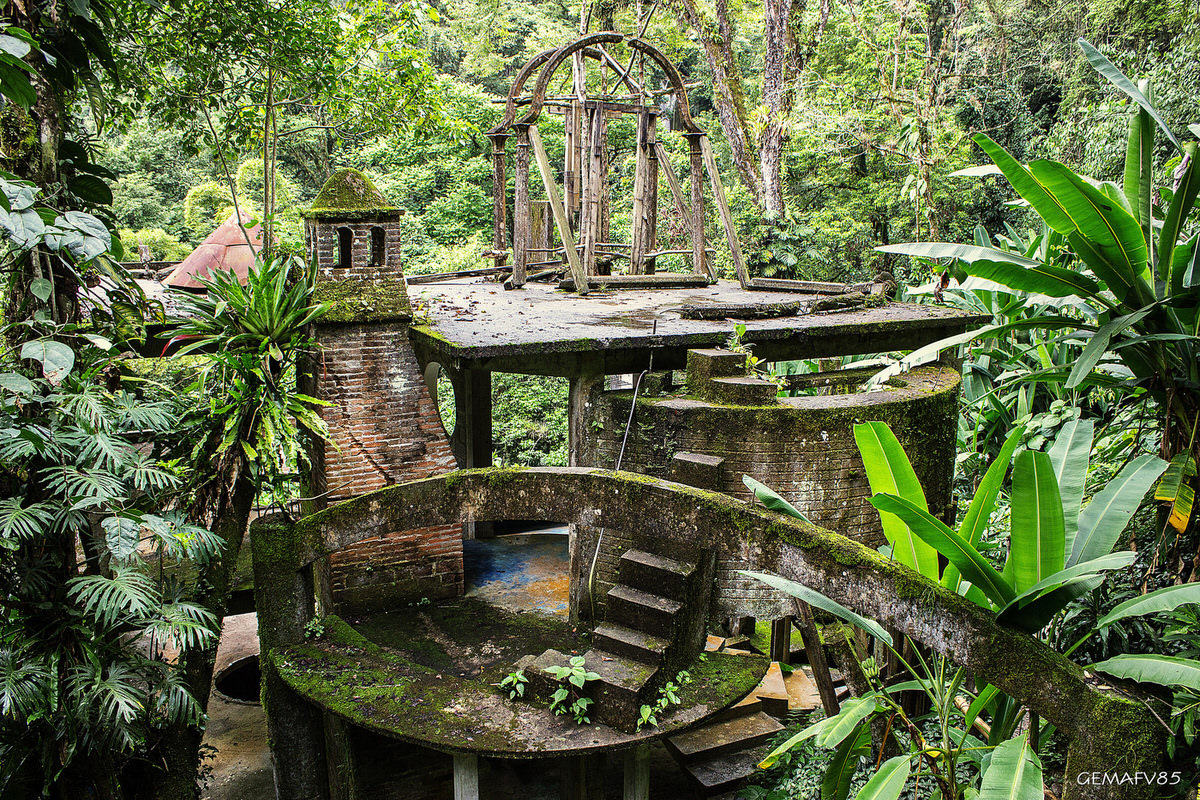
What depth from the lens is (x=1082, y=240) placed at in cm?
338

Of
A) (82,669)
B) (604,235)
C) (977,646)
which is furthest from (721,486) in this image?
(604,235)

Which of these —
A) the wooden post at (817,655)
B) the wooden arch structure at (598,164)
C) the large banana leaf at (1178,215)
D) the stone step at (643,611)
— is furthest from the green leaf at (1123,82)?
the wooden arch structure at (598,164)

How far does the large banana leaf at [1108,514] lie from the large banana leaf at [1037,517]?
0.75 feet

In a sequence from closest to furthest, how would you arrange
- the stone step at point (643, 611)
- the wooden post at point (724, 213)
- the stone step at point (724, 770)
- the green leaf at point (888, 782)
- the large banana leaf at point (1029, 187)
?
the green leaf at point (888, 782)
the large banana leaf at point (1029, 187)
the stone step at point (643, 611)
the stone step at point (724, 770)
the wooden post at point (724, 213)

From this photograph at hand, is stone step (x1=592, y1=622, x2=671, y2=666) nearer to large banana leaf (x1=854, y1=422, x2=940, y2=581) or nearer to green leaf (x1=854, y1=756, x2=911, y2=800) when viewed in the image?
large banana leaf (x1=854, y1=422, x2=940, y2=581)

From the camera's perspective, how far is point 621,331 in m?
6.80

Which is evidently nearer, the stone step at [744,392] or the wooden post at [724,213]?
the stone step at [744,392]

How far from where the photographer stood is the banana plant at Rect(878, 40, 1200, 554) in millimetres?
3322

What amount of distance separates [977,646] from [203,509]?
188 inches

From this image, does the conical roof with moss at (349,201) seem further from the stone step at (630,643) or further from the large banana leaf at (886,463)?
the large banana leaf at (886,463)

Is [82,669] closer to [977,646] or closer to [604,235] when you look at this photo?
[977,646]

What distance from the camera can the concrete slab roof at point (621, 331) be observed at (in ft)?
20.8

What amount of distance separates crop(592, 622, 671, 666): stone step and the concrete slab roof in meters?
2.07

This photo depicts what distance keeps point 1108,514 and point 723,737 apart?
5.18 meters
